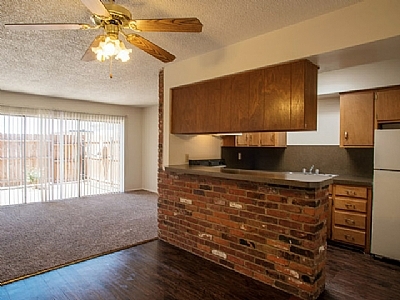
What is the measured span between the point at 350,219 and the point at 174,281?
7.89 feet

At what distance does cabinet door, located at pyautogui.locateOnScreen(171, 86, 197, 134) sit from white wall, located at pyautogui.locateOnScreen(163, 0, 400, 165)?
97 mm

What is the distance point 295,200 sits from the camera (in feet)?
7.54

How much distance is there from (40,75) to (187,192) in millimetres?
3070

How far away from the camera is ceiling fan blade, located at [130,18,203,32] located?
1.70 metres

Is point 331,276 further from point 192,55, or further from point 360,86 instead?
point 192,55

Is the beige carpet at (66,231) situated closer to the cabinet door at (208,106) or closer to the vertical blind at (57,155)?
the vertical blind at (57,155)

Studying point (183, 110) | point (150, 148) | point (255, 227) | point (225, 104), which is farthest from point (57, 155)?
point (255, 227)

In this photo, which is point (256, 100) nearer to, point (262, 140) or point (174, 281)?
point (174, 281)

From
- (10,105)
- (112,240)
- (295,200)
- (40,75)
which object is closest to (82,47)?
(40,75)

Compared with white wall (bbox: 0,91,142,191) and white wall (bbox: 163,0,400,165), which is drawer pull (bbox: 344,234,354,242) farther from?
white wall (bbox: 0,91,142,191)

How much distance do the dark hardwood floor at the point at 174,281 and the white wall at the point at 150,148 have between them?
441cm

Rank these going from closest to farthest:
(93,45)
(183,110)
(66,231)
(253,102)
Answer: (93,45) → (253,102) → (183,110) → (66,231)

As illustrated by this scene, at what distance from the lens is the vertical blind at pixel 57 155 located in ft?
18.2

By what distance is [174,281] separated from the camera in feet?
8.26
